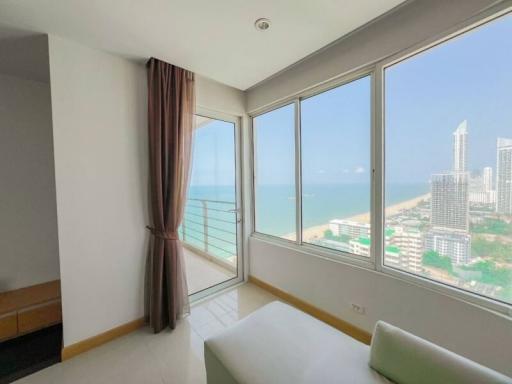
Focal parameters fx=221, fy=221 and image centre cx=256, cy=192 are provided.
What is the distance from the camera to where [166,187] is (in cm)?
205

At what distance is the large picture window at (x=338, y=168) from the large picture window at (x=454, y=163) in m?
0.19

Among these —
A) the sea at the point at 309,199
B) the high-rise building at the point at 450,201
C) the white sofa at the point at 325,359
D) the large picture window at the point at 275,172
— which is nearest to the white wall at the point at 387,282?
the large picture window at the point at 275,172

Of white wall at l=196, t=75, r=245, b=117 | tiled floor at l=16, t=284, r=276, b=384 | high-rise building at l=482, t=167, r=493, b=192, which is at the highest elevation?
white wall at l=196, t=75, r=245, b=117

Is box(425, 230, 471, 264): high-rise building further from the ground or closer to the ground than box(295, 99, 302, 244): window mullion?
closer to the ground

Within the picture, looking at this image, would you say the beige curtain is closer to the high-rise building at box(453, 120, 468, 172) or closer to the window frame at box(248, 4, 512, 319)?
the window frame at box(248, 4, 512, 319)

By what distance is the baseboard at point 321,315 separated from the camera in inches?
72.7

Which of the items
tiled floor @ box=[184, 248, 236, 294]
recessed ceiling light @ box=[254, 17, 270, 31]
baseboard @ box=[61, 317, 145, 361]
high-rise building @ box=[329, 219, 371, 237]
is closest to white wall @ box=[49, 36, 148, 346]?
baseboard @ box=[61, 317, 145, 361]

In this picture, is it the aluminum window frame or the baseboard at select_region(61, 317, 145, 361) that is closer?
the baseboard at select_region(61, 317, 145, 361)

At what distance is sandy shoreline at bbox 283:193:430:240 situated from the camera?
1632 millimetres

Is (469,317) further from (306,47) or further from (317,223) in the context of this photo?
(306,47)

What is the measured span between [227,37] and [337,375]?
223 centimetres

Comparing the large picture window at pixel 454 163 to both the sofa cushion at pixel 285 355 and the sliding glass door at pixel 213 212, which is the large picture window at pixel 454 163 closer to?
the sofa cushion at pixel 285 355

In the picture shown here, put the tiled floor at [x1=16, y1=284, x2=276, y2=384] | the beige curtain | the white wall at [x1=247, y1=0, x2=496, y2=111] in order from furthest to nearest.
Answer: the beige curtain
the tiled floor at [x1=16, y1=284, x2=276, y2=384]
the white wall at [x1=247, y1=0, x2=496, y2=111]

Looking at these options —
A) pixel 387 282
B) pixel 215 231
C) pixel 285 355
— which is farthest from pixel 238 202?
pixel 285 355
